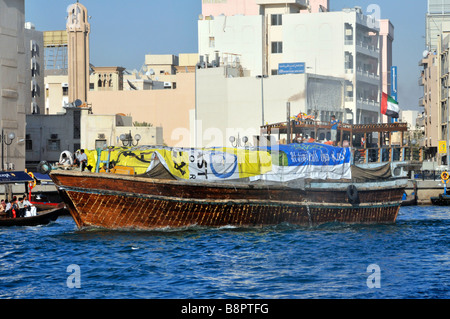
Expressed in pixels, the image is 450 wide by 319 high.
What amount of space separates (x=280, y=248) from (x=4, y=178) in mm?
23675

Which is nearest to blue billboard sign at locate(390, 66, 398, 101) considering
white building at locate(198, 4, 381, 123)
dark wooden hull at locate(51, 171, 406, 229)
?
white building at locate(198, 4, 381, 123)

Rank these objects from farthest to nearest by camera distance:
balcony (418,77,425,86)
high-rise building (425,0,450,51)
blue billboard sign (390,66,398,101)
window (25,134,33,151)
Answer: high-rise building (425,0,450,51), balcony (418,77,425,86), blue billboard sign (390,66,398,101), window (25,134,33,151)

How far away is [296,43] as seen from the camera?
90500 millimetres

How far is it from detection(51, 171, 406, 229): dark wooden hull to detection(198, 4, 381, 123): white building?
51.7 meters

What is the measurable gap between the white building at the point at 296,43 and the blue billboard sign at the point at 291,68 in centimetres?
371

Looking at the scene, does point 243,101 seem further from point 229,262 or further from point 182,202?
point 229,262

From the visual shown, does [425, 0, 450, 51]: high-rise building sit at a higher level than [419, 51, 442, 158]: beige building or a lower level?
higher

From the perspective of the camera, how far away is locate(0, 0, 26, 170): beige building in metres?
66.1

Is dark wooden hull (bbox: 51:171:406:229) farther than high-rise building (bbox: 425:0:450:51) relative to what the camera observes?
No

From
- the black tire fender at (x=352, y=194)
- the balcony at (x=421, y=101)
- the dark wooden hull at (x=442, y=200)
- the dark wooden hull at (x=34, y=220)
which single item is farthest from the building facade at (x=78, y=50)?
the black tire fender at (x=352, y=194)

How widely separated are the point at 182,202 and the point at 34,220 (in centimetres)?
1289

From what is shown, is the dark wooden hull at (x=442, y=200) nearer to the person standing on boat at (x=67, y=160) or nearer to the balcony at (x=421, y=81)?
the person standing on boat at (x=67, y=160)

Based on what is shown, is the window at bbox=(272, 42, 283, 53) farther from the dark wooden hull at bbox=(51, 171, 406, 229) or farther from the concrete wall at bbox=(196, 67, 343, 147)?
the dark wooden hull at bbox=(51, 171, 406, 229)

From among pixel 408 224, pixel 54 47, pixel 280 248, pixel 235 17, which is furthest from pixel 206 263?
pixel 54 47
